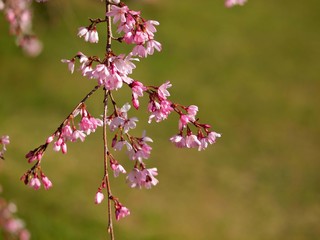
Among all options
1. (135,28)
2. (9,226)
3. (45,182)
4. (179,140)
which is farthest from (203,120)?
(135,28)

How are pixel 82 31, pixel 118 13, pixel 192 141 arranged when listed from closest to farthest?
pixel 118 13, pixel 82 31, pixel 192 141

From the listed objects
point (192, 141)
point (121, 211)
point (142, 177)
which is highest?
point (192, 141)

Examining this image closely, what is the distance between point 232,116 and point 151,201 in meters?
1.49

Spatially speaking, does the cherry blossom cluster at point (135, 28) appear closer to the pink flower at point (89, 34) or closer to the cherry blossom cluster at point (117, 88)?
the cherry blossom cluster at point (117, 88)

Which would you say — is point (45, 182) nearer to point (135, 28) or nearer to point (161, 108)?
point (161, 108)

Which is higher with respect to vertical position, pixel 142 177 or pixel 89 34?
pixel 89 34

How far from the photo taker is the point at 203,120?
5.20m

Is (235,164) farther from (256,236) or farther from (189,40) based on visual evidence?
(189,40)

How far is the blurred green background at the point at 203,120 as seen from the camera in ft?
13.6

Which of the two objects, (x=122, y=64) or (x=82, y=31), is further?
(x=82, y=31)

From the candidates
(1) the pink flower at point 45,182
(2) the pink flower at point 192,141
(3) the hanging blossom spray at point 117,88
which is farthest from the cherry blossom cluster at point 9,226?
(2) the pink flower at point 192,141

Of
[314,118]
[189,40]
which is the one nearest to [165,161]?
[314,118]

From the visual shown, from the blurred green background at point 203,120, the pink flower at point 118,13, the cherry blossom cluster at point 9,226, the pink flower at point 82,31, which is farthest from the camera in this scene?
the blurred green background at point 203,120

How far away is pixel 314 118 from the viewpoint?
554cm
